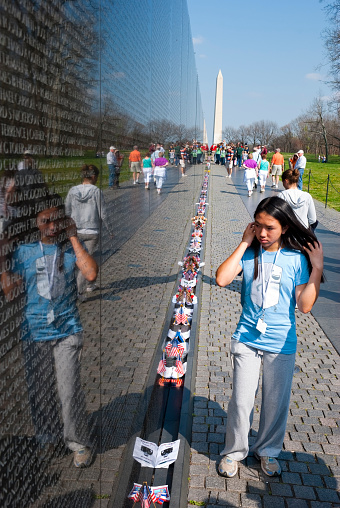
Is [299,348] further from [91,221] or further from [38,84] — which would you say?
[38,84]

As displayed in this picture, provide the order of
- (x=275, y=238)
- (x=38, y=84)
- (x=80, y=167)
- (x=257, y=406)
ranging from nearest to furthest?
(x=38, y=84) → (x=80, y=167) → (x=275, y=238) → (x=257, y=406)

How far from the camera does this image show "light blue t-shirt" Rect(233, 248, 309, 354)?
10.8ft

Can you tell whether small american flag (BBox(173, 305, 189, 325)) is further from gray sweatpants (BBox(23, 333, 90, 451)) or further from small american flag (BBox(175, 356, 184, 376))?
gray sweatpants (BBox(23, 333, 90, 451))

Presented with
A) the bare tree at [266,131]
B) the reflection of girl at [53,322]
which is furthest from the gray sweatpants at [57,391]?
the bare tree at [266,131]

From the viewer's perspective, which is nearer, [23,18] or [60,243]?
[23,18]

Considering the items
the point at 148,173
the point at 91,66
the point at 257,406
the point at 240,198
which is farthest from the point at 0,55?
the point at 240,198

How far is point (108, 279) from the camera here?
2668 mm

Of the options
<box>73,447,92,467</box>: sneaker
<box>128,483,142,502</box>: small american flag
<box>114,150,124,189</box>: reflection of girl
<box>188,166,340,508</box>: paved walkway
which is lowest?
<box>188,166,340,508</box>: paved walkway

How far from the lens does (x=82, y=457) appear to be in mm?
2004

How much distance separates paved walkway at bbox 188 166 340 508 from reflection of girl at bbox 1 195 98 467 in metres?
1.70

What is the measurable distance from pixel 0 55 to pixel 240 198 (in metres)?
20.9

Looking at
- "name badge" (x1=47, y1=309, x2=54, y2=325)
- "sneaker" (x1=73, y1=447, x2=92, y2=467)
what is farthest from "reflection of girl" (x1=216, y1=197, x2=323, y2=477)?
"name badge" (x1=47, y1=309, x2=54, y2=325)

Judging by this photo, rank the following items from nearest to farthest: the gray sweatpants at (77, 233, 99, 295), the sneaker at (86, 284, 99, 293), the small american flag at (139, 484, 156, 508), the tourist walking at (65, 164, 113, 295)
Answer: the tourist walking at (65, 164, 113, 295) → the gray sweatpants at (77, 233, 99, 295) → the sneaker at (86, 284, 99, 293) → the small american flag at (139, 484, 156, 508)

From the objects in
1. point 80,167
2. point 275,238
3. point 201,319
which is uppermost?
point 80,167
